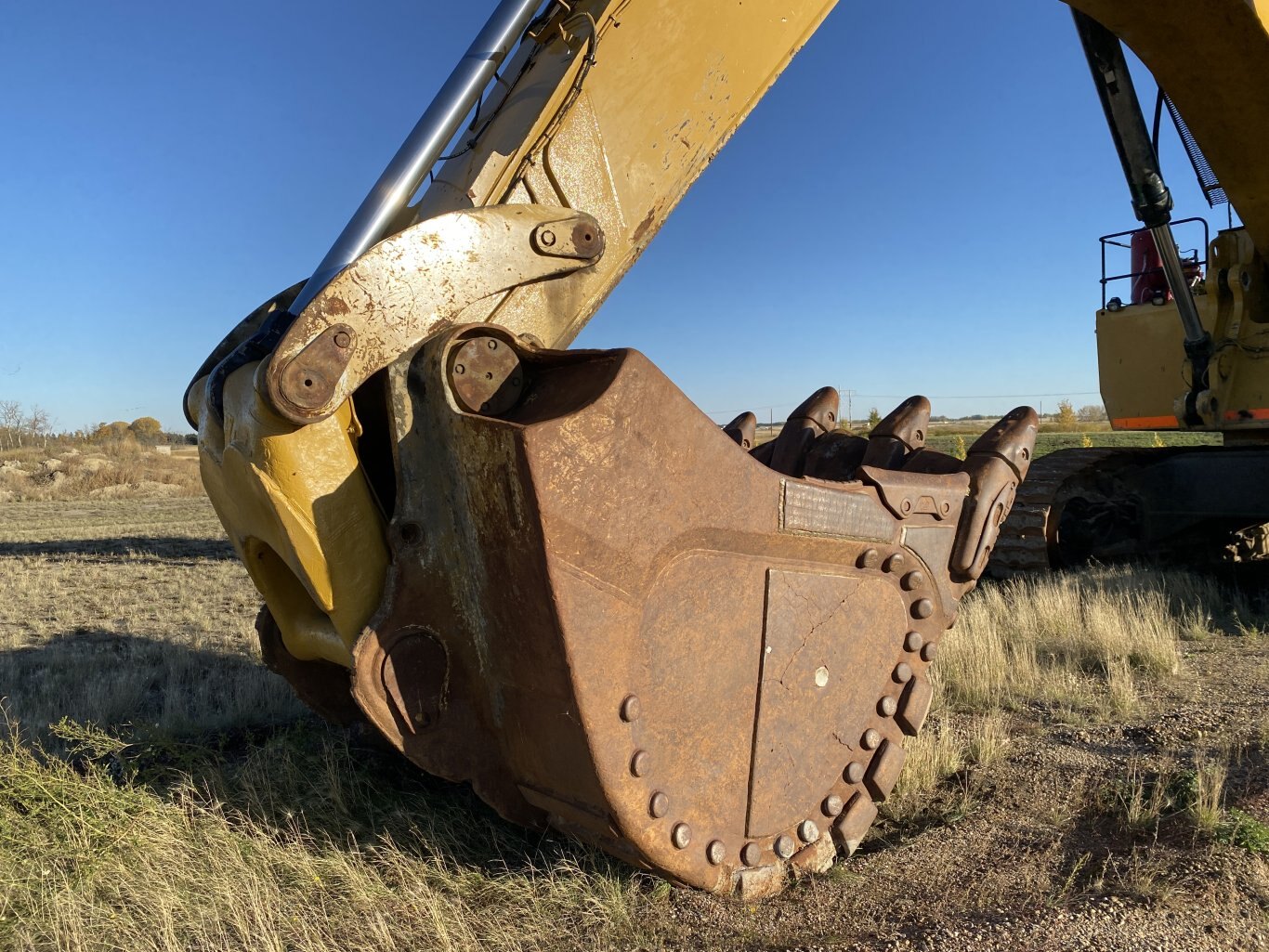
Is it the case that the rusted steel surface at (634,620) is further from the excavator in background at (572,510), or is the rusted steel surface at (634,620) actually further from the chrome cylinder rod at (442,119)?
the chrome cylinder rod at (442,119)

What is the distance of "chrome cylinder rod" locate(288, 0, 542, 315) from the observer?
8.13 ft

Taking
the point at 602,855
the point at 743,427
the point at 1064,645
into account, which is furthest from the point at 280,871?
the point at 1064,645

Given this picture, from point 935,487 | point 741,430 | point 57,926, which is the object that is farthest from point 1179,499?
point 57,926

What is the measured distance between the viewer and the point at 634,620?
228 cm

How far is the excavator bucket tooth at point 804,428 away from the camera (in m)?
4.30

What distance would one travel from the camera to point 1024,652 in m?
5.54

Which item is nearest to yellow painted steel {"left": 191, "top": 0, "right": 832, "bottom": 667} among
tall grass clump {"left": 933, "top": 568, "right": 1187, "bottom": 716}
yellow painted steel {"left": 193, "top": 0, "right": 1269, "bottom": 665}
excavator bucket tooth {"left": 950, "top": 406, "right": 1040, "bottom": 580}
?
yellow painted steel {"left": 193, "top": 0, "right": 1269, "bottom": 665}

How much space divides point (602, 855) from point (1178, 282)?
560 centimetres

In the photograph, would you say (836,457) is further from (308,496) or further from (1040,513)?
(1040,513)

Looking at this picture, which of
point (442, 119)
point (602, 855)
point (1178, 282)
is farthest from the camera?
point (1178, 282)

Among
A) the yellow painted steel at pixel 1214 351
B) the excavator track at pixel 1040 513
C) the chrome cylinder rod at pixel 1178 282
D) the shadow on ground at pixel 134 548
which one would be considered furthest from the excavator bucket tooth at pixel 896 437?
the shadow on ground at pixel 134 548

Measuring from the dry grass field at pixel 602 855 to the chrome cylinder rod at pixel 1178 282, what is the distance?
8.00 ft

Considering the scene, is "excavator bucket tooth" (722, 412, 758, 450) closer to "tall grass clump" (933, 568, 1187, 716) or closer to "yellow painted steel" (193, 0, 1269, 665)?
"tall grass clump" (933, 568, 1187, 716)

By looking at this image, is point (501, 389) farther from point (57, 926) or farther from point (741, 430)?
point (741, 430)
